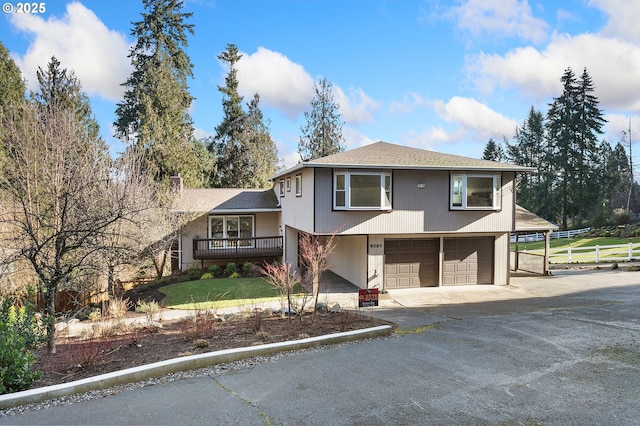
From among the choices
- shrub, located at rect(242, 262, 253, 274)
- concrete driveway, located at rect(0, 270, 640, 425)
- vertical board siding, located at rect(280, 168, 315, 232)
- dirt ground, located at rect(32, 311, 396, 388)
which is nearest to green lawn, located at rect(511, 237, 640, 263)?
concrete driveway, located at rect(0, 270, 640, 425)

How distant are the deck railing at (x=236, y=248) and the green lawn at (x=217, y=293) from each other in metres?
2.20

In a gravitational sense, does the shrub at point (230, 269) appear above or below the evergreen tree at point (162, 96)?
below

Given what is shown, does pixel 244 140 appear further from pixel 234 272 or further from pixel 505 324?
pixel 505 324

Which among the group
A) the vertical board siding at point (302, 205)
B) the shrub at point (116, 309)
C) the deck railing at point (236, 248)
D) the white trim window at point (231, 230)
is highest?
the vertical board siding at point (302, 205)

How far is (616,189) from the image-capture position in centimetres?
4816

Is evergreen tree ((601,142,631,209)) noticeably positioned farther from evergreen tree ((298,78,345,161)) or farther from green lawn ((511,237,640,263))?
evergreen tree ((298,78,345,161))

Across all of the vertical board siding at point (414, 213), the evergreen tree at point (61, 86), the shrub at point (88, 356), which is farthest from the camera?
the evergreen tree at point (61, 86)

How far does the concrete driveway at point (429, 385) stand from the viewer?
5.12 metres

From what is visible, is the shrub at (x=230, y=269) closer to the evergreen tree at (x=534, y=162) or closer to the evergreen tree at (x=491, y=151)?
the evergreen tree at (x=534, y=162)

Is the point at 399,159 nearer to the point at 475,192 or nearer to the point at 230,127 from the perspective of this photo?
Answer: the point at 475,192

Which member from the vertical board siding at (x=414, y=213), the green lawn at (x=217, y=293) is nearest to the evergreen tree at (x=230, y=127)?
the green lawn at (x=217, y=293)

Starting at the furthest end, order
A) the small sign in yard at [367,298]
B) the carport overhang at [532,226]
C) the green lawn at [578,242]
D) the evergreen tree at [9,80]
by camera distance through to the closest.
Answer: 1. the green lawn at [578,242]
2. the evergreen tree at [9,80]
3. the carport overhang at [532,226]
4. the small sign in yard at [367,298]

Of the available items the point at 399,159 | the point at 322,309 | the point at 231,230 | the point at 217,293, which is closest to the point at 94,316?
the point at 217,293

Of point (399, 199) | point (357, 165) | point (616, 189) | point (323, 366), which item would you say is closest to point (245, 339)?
point (323, 366)
